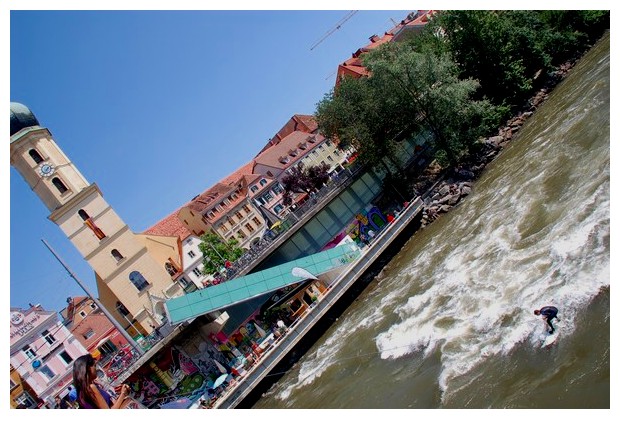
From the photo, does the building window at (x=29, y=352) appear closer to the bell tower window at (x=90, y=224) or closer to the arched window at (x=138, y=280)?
the arched window at (x=138, y=280)

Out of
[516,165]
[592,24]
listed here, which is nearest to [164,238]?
[516,165]

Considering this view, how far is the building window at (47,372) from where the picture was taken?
33469 millimetres

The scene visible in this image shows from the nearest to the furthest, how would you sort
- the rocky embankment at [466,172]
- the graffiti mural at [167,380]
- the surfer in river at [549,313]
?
the surfer in river at [549,313] → the graffiti mural at [167,380] → the rocky embankment at [466,172]

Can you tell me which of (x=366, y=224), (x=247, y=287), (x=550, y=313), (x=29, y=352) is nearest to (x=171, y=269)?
(x=29, y=352)

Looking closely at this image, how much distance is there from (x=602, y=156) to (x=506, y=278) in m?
7.37

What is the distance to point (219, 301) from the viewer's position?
2870 cm

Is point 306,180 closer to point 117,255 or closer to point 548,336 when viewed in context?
point 117,255

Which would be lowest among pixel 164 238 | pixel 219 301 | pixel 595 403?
pixel 595 403

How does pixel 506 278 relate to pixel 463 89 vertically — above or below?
below

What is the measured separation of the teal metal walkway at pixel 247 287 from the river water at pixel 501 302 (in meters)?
3.05

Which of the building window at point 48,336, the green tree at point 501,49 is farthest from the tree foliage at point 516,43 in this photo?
the building window at point 48,336

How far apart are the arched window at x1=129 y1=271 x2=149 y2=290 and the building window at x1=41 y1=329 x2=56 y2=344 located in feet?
22.2

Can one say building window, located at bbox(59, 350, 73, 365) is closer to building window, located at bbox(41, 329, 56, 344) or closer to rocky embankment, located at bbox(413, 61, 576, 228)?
building window, located at bbox(41, 329, 56, 344)

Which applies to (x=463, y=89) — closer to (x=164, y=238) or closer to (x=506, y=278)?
(x=506, y=278)
